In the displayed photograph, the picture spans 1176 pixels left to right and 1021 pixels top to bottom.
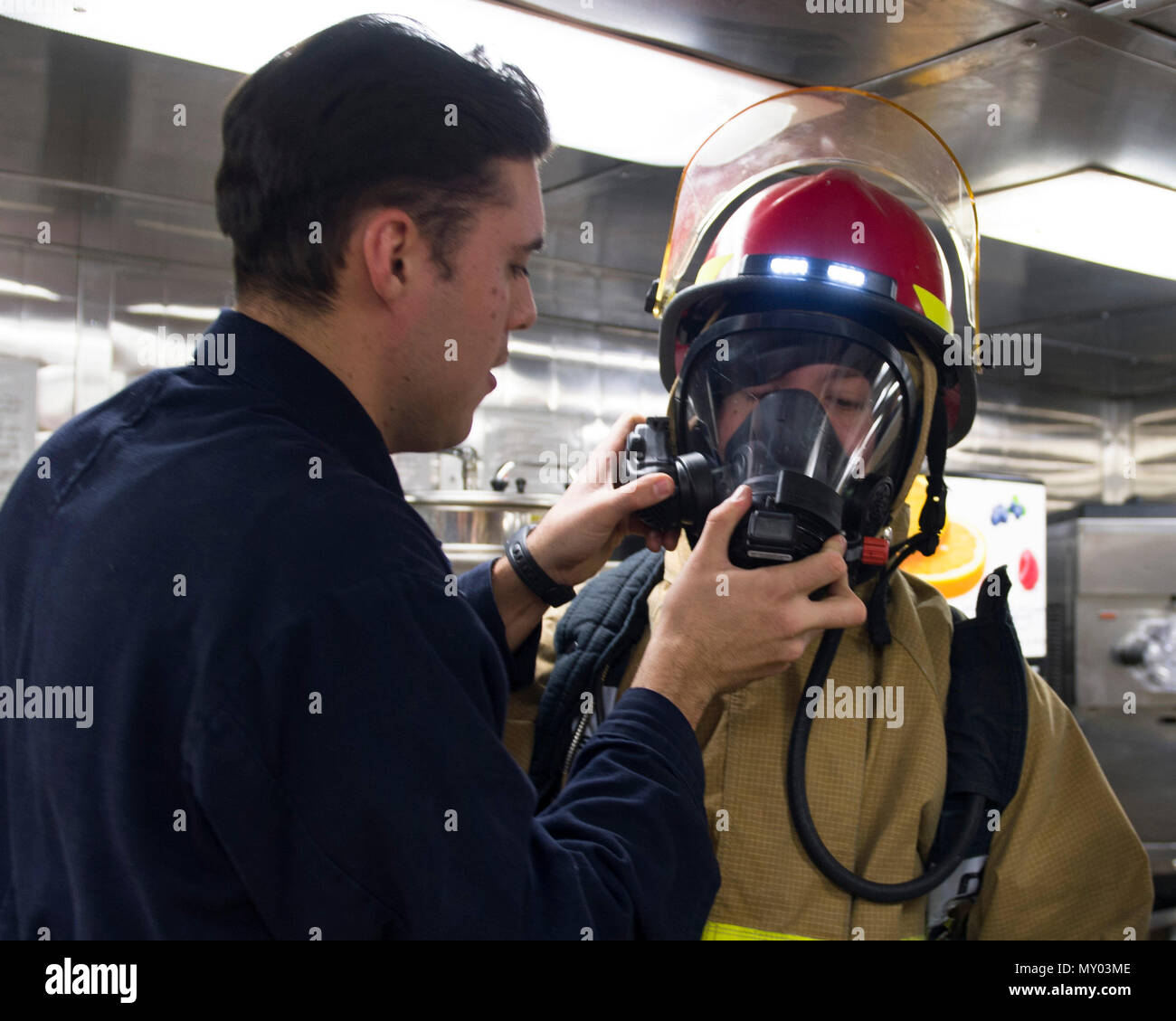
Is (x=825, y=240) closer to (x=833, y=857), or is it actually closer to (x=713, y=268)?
(x=713, y=268)

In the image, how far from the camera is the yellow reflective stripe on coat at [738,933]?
1167mm

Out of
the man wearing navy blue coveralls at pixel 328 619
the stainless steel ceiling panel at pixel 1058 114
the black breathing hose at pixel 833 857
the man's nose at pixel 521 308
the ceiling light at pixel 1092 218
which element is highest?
the ceiling light at pixel 1092 218

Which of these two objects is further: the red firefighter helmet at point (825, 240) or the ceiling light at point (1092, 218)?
the ceiling light at point (1092, 218)

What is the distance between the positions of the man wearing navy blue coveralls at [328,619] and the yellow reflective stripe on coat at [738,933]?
1.00 feet

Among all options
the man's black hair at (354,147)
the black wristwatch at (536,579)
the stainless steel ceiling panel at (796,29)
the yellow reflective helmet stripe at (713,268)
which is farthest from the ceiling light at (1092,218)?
the man's black hair at (354,147)

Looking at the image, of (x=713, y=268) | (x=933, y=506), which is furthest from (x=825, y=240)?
(x=933, y=506)

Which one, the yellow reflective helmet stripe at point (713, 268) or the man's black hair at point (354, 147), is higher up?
the yellow reflective helmet stripe at point (713, 268)

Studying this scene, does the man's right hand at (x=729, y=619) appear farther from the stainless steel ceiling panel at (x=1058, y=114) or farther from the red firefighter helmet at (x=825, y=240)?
the stainless steel ceiling panel at (x=1058, y=114)

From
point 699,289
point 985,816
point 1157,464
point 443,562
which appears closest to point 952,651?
point 985,816

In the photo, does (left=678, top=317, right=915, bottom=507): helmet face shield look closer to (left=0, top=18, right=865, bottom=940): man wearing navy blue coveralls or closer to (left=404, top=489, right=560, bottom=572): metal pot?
(left=0, top=18, right=865, bottom=940): man wearing navy blue coveralls

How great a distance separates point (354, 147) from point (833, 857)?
0.85 metres

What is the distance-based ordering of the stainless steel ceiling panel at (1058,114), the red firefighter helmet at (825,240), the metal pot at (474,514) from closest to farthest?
the red firefighter helmet at (825,240) → the stainless steel ceiling panel at (1058,114) → the metal pot at (474,514)

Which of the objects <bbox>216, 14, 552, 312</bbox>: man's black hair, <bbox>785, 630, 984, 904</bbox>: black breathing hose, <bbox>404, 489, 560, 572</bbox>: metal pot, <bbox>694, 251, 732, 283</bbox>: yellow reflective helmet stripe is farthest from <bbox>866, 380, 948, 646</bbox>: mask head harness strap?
<bbox>404, 489, 560, 572</bbox>: metal pot
